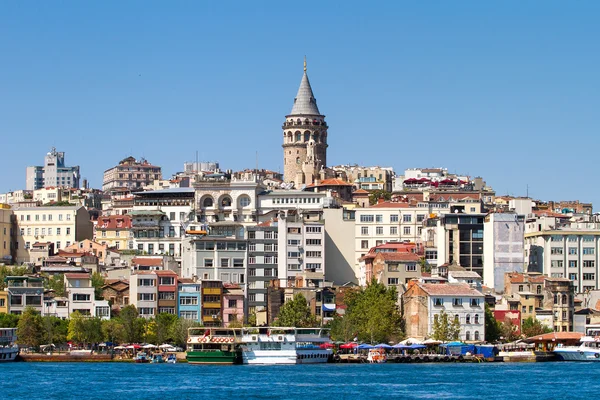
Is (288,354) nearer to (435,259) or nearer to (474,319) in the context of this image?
(474,319)

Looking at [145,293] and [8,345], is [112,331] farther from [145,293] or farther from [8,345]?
[8,345]

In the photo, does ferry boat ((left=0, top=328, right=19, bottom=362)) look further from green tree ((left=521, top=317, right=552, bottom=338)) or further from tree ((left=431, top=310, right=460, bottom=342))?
green tree ((left=521, top=317, right=552, bottom=338))

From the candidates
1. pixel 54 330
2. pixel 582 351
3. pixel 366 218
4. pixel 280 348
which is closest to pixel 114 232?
pixel 366 218

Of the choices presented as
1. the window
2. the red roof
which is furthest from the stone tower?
the red roof

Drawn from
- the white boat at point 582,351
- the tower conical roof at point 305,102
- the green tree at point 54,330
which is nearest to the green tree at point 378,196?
the tower conical roof at point 305,102

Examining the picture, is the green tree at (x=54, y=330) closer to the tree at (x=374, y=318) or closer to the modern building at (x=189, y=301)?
the modern building at (x=189, y=301)

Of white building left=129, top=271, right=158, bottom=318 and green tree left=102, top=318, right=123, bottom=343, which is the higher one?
white building left=129, top=271, right=158, bottom=318
